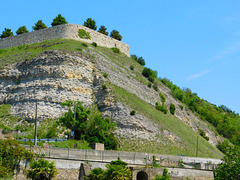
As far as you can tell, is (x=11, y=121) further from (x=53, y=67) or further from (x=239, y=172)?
(x=239, y=172)

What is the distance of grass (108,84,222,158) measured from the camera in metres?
51.6

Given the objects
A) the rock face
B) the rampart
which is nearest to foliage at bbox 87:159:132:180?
the rock face

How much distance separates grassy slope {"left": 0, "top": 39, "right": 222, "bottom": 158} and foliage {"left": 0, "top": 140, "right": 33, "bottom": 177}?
2190cm

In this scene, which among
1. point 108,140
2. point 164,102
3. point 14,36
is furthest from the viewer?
point 14,36

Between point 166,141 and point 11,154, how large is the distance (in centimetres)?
3060

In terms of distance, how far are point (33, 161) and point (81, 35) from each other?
48.5m

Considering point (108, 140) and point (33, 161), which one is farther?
point (108, 140)

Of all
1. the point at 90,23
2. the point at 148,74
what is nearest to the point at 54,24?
the point at 90,23

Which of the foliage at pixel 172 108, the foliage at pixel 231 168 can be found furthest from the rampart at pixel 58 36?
the foliage at pixel 231 168

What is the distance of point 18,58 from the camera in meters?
65.7

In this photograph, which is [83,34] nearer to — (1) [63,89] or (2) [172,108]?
(2) [172,108]

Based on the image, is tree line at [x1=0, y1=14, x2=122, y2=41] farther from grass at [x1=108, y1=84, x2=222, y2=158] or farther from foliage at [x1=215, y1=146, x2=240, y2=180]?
foliage at [x1=215, y1=146, x2=240, y2=180]

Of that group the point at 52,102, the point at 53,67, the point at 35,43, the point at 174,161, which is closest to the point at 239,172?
the point at 174,161

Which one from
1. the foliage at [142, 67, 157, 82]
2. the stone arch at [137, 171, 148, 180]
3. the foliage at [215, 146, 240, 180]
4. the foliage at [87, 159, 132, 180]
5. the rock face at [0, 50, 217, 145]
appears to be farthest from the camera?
the foliage at [142, 67, 157, 82]
